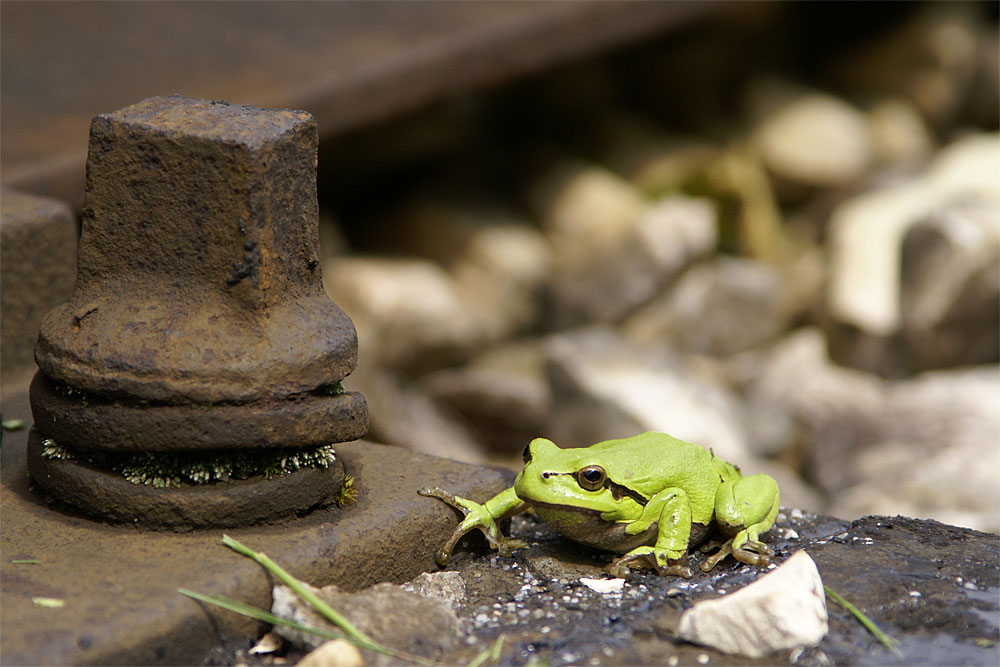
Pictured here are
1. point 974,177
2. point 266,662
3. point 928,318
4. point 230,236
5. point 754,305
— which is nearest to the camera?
point 266,662

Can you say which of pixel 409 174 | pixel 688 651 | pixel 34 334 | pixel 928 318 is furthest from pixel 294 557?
pixel 409 174

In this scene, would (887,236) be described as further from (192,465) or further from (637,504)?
(192,465)

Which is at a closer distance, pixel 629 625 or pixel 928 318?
pixel 629 625

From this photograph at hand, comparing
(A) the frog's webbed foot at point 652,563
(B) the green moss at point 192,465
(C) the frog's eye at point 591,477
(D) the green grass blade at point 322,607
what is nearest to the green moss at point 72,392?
(B) the green moss at point 192,465

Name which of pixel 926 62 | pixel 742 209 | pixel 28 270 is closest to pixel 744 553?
pixel 28 270

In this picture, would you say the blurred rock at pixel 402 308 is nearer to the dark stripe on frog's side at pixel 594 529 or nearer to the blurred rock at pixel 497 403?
the blurred rock at pixel 497 403

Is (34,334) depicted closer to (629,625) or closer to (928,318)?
(629,625)
